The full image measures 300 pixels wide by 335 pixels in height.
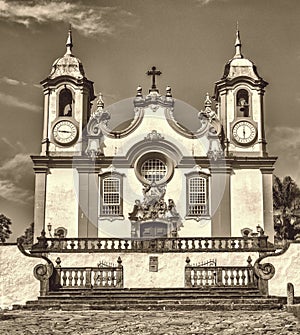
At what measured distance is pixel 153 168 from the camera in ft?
114

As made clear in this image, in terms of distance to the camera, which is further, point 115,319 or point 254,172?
point 254,172

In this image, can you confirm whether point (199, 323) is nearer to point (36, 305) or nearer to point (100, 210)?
point (36, 305)

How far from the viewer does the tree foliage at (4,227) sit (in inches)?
1607

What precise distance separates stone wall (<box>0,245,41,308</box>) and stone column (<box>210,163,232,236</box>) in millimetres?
11101

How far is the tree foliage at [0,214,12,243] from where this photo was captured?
4081cm

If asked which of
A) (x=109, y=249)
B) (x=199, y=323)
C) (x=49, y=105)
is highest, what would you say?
(x=49, y=105)

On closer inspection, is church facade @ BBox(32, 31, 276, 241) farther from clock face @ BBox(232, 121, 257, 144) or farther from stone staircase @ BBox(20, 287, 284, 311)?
stone staircase @ BBox(20, 287, 284, 311)

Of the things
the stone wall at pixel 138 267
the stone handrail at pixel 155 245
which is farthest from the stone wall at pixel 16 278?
the stone handrail at pixel 155 245

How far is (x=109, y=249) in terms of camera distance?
26.2 m

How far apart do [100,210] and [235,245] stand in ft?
28.0

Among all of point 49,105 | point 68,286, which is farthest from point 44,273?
point 49,105

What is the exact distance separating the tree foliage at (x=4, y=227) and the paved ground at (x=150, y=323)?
75.8ft

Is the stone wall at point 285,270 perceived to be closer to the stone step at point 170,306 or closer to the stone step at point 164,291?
the stone step at point 164,291

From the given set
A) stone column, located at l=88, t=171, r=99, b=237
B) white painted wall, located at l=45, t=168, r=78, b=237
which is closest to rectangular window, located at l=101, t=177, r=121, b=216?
stone column, located at l=88, t=171, r=99, b=237
